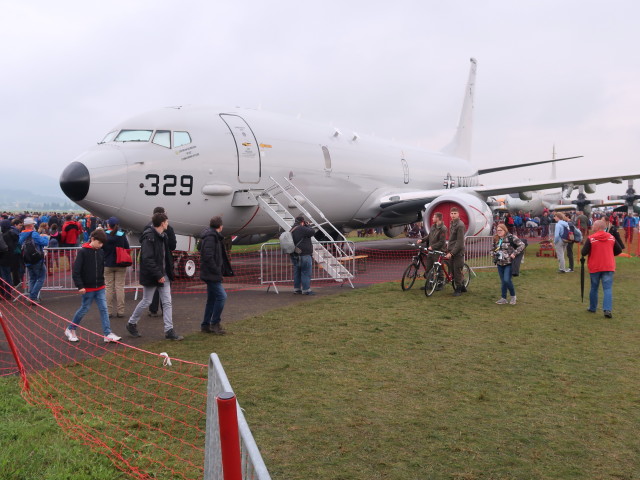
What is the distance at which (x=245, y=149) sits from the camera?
12.5 m

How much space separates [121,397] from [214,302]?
2.67m

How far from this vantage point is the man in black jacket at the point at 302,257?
10898 mm

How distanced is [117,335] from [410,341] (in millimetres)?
4374

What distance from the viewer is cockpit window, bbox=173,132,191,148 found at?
1137 centimetres

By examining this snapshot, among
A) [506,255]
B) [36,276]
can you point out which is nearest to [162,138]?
[36,276]

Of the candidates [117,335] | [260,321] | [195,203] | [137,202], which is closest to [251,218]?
[195,203]

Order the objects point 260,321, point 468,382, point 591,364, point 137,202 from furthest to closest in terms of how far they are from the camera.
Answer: point 137,202
point 260,321
point 591,364
point 468,382

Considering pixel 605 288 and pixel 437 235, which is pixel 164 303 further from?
pixel 605 288

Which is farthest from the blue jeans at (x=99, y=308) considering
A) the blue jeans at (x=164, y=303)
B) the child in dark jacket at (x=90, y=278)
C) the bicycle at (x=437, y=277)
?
the bicycle at (x=437, y=277)

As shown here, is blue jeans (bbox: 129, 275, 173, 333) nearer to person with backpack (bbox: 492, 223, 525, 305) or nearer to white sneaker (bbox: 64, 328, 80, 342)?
white sneaker (bbox: 64, 328, 80, 342)

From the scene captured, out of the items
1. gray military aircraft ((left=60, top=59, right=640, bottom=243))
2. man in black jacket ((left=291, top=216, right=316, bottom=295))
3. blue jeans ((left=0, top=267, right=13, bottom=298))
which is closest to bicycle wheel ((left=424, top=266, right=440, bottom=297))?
man in black jacket ((left=291, top=216, right=316, bottom=295))

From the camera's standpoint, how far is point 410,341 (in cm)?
732

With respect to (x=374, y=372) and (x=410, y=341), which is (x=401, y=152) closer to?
(x=410, y=341)

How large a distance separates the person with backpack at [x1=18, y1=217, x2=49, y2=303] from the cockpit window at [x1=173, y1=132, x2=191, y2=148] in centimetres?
333
